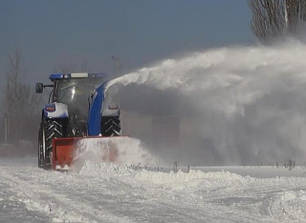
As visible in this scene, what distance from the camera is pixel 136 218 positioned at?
224 inches

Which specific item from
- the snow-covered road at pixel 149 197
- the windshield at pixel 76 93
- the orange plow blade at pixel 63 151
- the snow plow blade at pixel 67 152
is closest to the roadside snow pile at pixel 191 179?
the snow-covered road at pixel 149 197

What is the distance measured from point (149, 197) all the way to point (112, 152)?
421 cm

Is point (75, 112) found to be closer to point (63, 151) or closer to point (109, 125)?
point (109, 125)

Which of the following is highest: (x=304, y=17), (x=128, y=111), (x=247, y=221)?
(x=304, y=17)

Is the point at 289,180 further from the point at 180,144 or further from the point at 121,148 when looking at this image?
the point at 180,144

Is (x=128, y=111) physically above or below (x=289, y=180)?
above

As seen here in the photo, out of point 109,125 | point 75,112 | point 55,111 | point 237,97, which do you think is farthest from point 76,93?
point 237,97

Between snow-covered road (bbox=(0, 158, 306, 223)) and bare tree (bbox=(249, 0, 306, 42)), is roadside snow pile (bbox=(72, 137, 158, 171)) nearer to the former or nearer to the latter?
snow-covered road (bbox=(0, 158, 306, 223))

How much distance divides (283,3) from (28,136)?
26.1 metres

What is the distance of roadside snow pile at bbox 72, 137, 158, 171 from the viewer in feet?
36.8

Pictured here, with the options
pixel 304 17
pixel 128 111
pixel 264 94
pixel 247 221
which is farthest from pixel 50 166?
pixel 304 17

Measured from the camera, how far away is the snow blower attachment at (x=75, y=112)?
12389 mm

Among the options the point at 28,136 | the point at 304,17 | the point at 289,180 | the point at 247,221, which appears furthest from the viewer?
the point at 28,136

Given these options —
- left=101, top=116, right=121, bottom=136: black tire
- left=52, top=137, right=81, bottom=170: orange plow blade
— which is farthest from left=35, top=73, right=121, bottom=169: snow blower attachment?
left=52, top=137, right=81, bottom=170: orange plow blade
